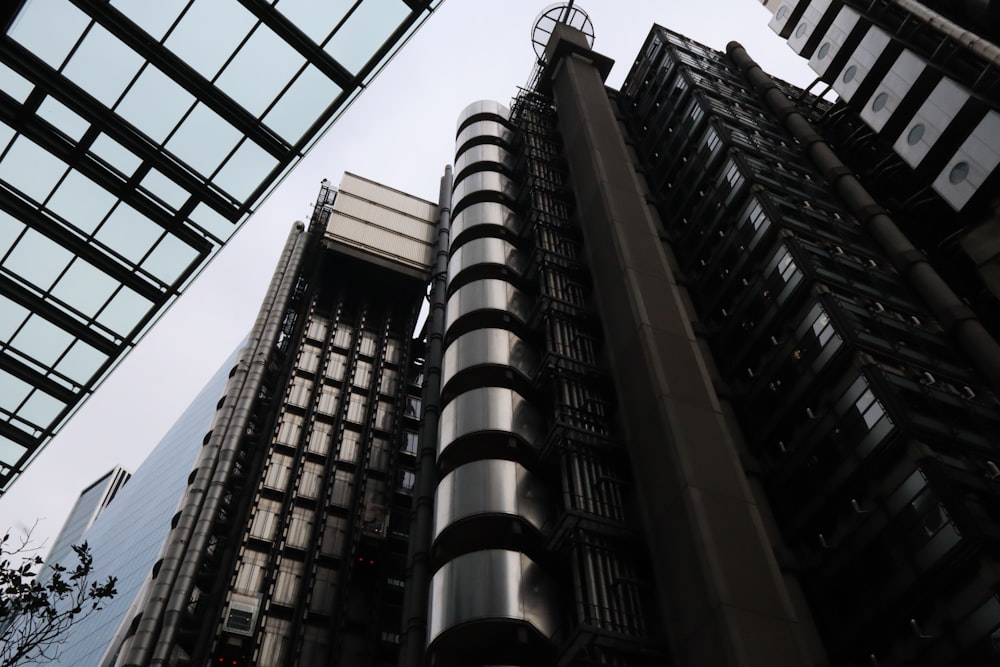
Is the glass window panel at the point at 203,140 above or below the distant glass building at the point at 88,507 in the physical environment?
below

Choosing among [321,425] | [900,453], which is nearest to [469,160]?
[321,425]

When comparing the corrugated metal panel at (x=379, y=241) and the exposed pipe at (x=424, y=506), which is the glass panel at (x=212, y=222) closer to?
the exposed pipe at (x=424, y=506)

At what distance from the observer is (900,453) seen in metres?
28.3

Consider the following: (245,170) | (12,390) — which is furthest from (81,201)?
(12,390)

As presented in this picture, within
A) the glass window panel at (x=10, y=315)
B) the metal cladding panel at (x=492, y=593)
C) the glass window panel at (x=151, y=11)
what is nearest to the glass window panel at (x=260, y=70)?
the glass window panel at (x=151, y=11)

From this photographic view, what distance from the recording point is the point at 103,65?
1659 centimetres

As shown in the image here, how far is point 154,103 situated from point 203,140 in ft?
3.96

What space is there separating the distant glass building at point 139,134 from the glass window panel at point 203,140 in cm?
3

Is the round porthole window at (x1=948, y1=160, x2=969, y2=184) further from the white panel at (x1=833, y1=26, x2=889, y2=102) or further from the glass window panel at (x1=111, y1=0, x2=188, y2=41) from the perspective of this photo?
the glass window panel at (x1=111, y1=0, x2=188, y2=41)

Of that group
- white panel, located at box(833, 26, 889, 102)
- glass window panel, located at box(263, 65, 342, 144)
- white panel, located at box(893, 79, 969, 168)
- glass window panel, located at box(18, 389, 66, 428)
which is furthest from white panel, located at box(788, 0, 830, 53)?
glass window panel, located at box(18, 389, 66, 428)

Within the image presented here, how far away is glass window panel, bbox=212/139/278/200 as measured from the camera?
719 inches

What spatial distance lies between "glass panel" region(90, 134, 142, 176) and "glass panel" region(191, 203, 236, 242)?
1609mm

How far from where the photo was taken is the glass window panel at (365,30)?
17125 millimetres

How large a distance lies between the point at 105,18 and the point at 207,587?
1434 inches
